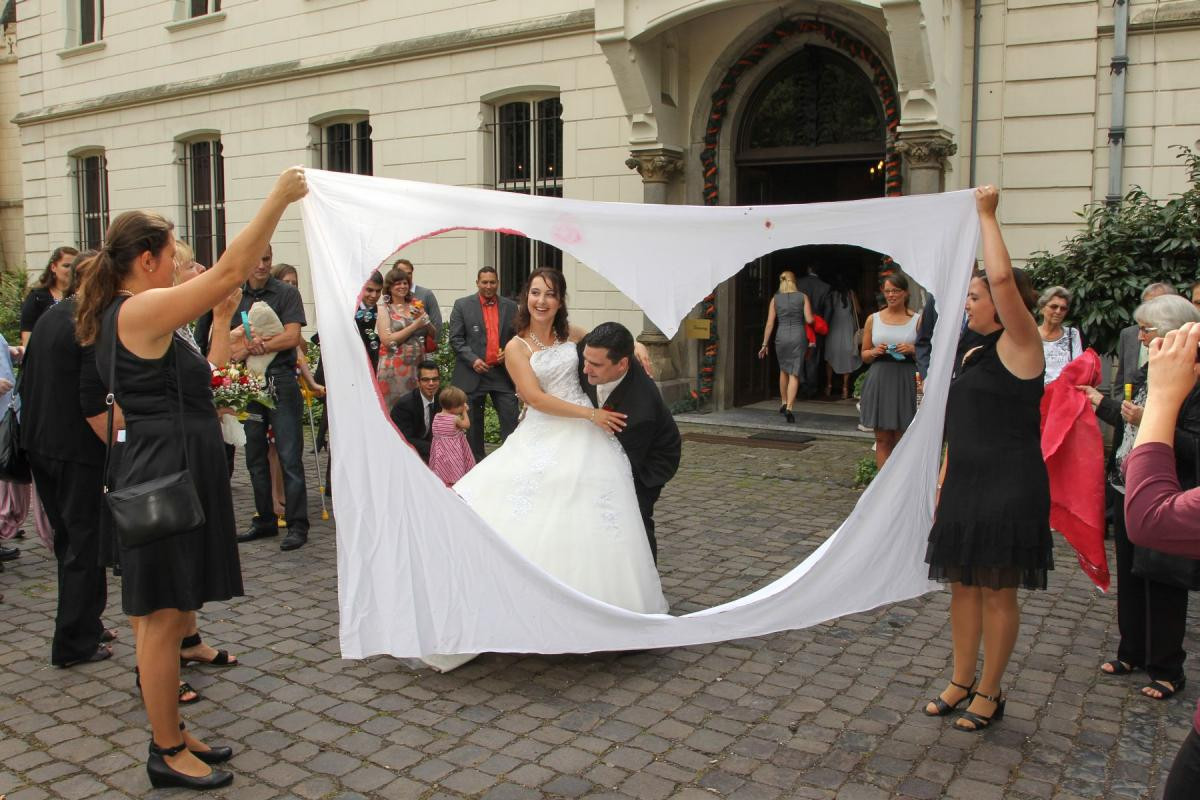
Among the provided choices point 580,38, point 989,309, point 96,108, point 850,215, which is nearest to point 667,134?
point 580,38

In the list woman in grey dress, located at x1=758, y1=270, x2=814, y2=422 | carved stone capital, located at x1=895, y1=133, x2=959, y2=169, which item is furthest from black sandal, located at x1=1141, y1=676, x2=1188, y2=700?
woman in grey dress, located at x1=758, y1=270, x2=814, y2=422

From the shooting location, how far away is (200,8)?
16.8 meters

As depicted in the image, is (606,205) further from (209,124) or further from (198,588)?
(209,124)

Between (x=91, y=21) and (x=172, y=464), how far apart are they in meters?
18.8

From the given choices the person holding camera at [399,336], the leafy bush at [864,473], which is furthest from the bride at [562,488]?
the leafy bush at [864,473]

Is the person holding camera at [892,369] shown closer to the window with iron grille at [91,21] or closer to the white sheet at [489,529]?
the white sheet at [489,529]

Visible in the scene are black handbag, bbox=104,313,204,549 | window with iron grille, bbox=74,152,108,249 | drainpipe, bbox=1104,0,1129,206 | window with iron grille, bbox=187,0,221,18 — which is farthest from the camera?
window with iron grille, bbox=74,152,108,249

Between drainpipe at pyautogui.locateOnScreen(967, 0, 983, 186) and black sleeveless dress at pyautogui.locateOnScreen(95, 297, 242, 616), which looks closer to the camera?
black sleeveless dress at pyautogui.locateOnScreen(95, 297, 242, 616)

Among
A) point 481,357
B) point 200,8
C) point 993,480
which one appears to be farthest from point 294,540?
point 200,8

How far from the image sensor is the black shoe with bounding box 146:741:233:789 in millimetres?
3400

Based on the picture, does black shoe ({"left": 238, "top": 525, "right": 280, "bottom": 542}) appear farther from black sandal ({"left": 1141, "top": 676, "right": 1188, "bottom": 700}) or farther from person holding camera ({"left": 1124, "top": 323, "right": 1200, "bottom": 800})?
person holding camera ({"left": 1124, "top": 323, "right": 1200, "bottom": 800})

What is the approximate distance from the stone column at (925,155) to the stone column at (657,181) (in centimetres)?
275

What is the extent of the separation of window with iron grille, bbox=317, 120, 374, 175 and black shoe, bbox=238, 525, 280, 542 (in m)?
8.82

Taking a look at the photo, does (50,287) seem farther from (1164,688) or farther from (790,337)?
(790,337)
